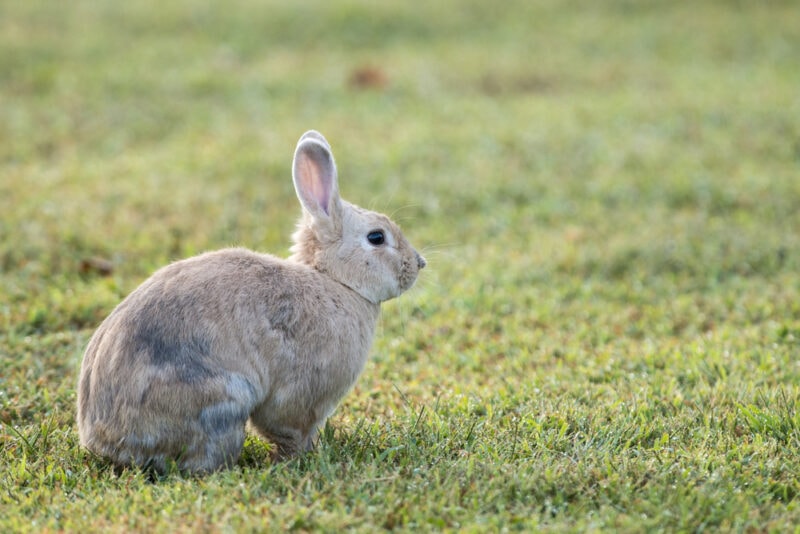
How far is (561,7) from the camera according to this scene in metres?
15.0

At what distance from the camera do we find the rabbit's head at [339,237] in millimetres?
4707

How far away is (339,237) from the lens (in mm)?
4777

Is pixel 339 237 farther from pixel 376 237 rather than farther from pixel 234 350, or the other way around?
pixel 234 350

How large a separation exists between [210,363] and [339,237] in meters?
1.06

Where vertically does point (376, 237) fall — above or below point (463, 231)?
above

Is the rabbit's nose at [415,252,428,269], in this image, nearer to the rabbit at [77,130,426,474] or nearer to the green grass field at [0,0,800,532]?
the rabbit at [77,130,426,474]

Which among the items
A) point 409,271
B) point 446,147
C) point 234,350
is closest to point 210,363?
point 234,350

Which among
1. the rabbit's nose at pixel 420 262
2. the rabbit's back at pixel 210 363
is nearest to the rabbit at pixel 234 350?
the rabbit's back at pixel 210 363

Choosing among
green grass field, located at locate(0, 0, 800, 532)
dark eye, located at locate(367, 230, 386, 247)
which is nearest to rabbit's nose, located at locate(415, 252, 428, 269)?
dark eye, located at locate(367, 230, 386, 247)

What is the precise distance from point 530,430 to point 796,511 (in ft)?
4.01

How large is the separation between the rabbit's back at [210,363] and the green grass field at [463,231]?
0.61 feet

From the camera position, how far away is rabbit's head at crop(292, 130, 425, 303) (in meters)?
Answer: 4.71

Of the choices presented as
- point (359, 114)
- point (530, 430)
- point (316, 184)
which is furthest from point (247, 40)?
point (530, 430)

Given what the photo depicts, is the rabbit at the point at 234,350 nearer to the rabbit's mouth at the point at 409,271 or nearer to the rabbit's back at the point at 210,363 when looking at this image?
the rabbit's back at the point at 210,363
